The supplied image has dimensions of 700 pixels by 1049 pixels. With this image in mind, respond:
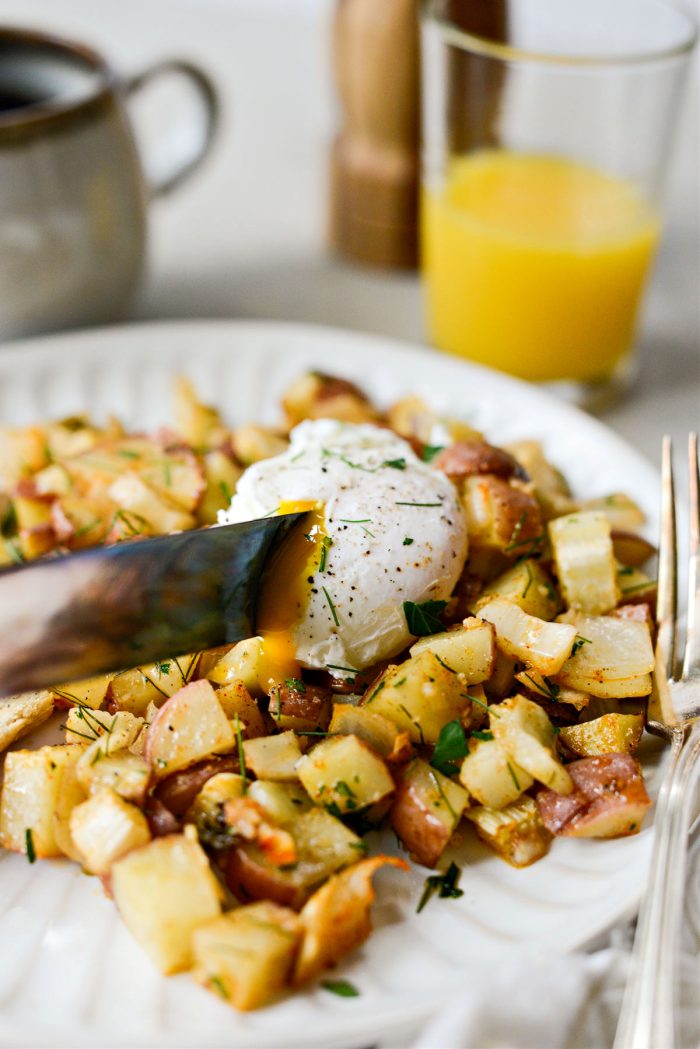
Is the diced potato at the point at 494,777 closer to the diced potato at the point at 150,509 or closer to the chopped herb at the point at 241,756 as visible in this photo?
the chopped herb at the point at 241,756

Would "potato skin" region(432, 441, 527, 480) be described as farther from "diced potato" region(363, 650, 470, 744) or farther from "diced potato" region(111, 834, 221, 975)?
"diced potato" region(111, 834, 221, 975)

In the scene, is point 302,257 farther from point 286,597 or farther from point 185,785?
point 185,785

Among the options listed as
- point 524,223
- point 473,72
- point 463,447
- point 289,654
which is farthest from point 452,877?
point 473,72

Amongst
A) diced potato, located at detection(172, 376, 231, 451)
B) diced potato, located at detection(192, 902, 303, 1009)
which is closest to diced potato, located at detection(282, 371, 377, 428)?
diced potato, located at detection(172, 376, 231, 451)

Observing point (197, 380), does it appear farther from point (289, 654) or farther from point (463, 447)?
point (289, 654)

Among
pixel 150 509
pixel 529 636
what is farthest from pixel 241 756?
pixel 150 509

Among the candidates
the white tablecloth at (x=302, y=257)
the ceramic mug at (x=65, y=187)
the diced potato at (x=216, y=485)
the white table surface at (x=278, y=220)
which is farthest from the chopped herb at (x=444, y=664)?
the ceramic mug at (x=65, y=187)
